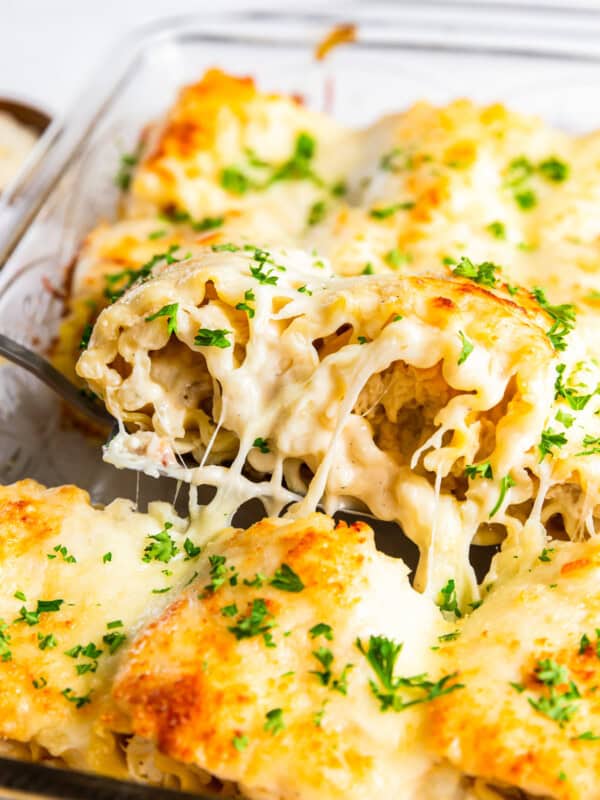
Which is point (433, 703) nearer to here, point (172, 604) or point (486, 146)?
point (172, 604)

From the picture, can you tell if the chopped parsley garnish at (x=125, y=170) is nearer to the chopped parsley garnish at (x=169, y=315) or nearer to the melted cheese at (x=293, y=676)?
the chopped parsley garnish at (x=169, y=315)

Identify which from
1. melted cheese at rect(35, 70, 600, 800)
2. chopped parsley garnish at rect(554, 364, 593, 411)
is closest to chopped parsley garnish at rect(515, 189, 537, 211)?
melted cheese at rect(35, 70, 600, 800)

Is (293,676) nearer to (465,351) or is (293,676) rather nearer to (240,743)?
(240,743)

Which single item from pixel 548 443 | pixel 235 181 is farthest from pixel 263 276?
pixel 235 181

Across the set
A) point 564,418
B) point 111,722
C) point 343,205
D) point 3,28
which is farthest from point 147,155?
point 3,28

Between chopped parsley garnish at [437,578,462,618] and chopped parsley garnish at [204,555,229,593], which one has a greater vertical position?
chopped parsley garnish at [204,555,229,593]

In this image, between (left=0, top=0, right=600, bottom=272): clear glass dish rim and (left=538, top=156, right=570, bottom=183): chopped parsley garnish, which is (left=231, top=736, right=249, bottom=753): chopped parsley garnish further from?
(left=0, top=0, right=600, bottom=272): clear glass dish rim
